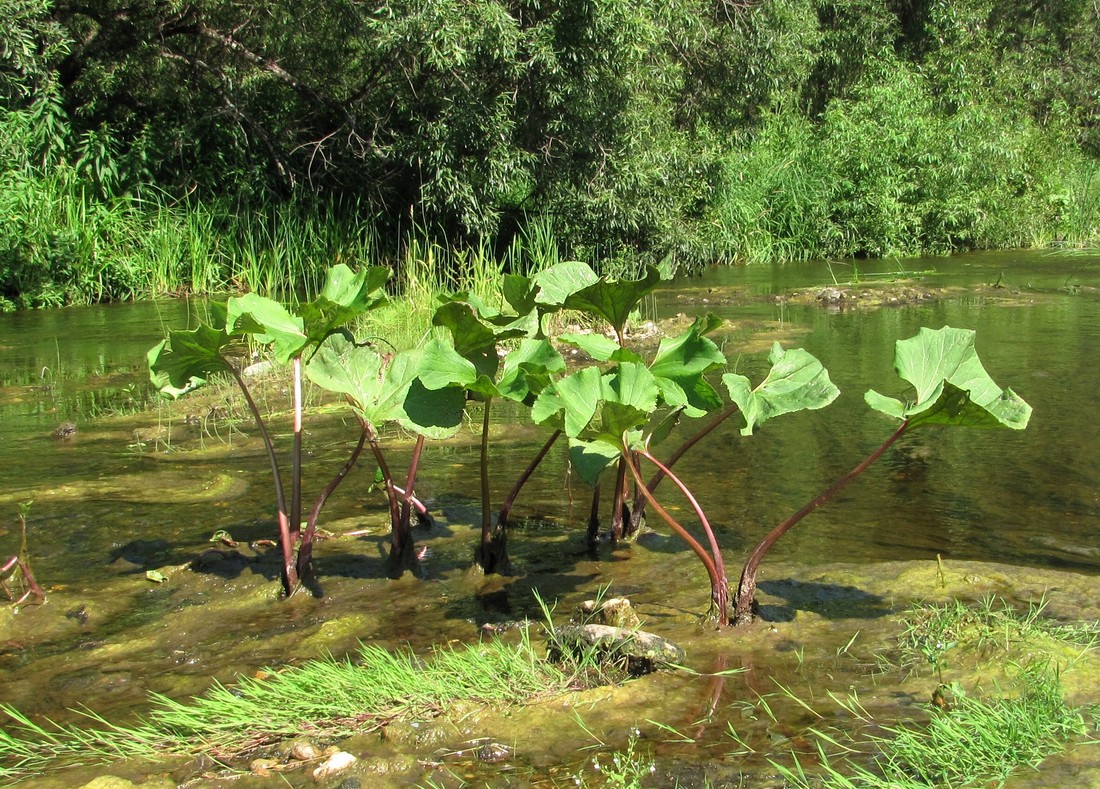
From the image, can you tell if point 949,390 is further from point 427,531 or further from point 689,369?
point 427,531

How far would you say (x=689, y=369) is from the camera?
129 inches

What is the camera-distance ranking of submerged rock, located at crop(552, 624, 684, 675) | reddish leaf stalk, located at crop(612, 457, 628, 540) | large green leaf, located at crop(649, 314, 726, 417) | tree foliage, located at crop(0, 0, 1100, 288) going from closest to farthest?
submerged rock, located at crop(552, 624, 684, 675) → large green leaf, located at crop(649, 314, 726, 417) → reddish leaf stalk, located at crop(612, 457, 628, 540) → tree foliage, located at crop(0, 0, 1100, 288)

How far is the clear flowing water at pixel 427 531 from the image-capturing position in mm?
3260

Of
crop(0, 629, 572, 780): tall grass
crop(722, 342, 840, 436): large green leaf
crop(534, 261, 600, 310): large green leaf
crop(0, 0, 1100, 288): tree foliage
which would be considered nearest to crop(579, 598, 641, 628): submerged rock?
crop(0, 629, 572, 780): tall grass

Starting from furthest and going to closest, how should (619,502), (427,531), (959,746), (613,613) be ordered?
(427,531) < (619,502) < (613,613) < (959,746)

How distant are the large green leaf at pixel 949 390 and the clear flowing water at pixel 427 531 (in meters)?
0.61

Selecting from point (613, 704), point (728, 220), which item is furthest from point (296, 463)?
point (728, 220)

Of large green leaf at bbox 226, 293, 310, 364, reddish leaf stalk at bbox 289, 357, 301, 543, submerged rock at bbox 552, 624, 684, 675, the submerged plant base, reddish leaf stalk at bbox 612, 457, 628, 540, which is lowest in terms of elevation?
the submerged plant base

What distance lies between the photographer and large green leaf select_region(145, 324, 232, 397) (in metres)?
3.38

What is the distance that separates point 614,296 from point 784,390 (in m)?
0.62

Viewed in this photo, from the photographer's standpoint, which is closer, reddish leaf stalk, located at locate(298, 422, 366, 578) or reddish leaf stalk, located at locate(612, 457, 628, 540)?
reddish leaf stalk, located at locate(298, 422, 366, 578)

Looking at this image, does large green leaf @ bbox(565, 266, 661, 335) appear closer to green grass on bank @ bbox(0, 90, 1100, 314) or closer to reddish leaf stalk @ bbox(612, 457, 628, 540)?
reddish leaf stalk @ bbox(612, 457, 628, 540)

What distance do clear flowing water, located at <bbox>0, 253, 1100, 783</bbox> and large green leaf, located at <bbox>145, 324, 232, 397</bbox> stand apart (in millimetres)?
628

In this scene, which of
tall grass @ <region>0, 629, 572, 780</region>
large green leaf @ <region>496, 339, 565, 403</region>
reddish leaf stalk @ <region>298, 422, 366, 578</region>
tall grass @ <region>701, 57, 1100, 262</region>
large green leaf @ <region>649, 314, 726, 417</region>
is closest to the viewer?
tall grass @ <region>0, 629, 572, 780</region>
